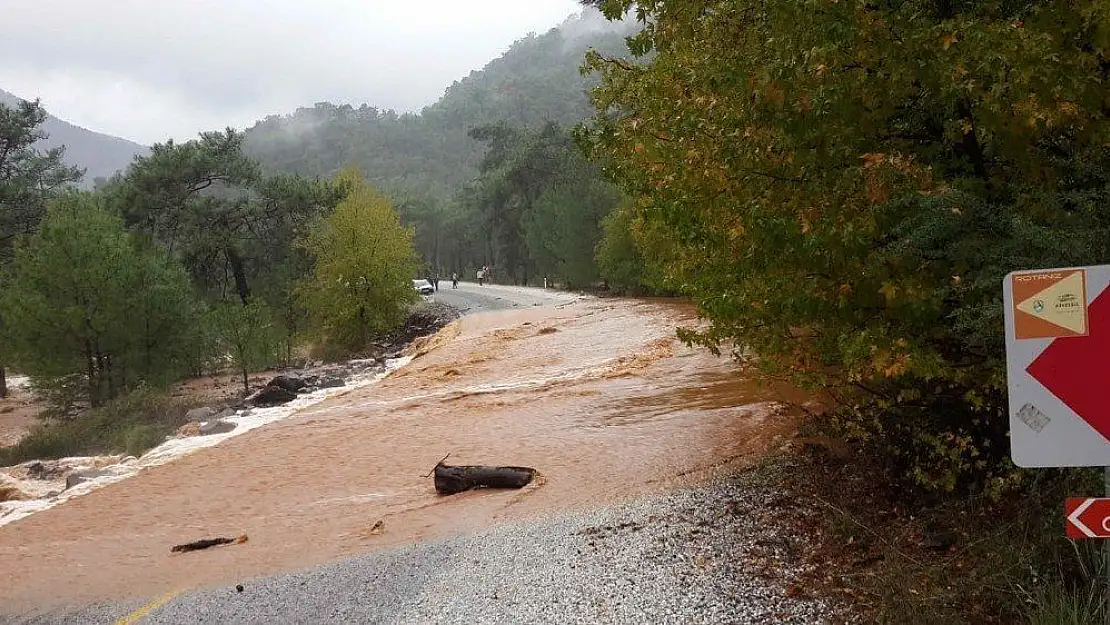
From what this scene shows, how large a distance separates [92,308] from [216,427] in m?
10.3

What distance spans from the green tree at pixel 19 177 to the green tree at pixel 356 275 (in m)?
11.4

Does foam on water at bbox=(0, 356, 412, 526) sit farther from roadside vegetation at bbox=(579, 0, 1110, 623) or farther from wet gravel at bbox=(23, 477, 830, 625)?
roadside vegetation at bbox=(579, 0, 1110, 623)

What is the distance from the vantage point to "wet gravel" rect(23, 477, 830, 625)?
5.45 m

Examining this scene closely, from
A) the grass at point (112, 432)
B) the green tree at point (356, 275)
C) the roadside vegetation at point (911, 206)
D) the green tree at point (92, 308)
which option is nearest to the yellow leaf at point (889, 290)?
the roadside vegetation at point (911, 206)

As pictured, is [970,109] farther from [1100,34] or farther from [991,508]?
[991,508]

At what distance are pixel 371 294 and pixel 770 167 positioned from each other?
108 ft

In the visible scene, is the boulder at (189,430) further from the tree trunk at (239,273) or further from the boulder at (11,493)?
the tree trunk at (239,273)

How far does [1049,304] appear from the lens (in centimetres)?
322

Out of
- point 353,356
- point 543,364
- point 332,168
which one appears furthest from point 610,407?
point 332,168

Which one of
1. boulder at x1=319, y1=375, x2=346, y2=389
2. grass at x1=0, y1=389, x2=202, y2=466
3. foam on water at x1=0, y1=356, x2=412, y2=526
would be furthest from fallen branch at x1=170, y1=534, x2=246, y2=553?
boulder at x1=319, y1=375, x2=346, y2=389

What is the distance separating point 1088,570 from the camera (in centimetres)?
414

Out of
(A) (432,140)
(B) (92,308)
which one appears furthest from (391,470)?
(A) (432,140)

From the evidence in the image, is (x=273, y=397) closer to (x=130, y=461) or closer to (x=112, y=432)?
(x=112, y=432)

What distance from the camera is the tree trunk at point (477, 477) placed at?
391 inches
